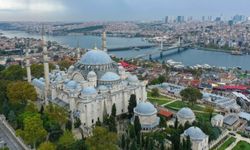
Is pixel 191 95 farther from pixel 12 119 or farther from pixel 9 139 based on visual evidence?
pixel 9 139

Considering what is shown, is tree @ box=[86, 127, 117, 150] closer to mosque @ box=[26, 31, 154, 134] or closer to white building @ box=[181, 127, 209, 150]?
white building @ box=[181, 127, 209, 150]

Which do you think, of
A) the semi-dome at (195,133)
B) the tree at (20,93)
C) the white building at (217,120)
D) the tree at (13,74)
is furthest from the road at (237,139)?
the tree at (13,74)

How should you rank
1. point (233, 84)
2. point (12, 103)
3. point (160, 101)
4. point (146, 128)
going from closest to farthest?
point (146, 128)
point (12, 103)
point (160, 101)
point (233, 84)

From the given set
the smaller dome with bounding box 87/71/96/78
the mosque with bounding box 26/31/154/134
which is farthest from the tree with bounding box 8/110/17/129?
the smaller dome with bounding box 87/71/96/78

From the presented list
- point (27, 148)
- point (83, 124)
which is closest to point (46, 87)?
point (83, 124)

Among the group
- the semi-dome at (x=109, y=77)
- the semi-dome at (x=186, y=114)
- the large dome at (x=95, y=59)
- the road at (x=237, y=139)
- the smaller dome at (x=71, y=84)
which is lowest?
the road at (x=237, y=139)

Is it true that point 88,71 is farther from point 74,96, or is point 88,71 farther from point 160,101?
point 160,101

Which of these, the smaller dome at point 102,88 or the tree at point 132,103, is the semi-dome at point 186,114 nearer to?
the tree at point 132,103
